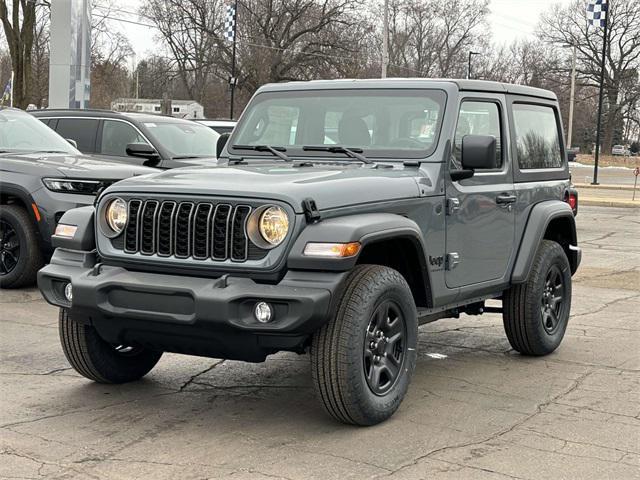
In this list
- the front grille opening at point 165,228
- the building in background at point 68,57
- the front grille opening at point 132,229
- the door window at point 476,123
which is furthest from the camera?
the building in background at point 68,57

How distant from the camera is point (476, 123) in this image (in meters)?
6.25

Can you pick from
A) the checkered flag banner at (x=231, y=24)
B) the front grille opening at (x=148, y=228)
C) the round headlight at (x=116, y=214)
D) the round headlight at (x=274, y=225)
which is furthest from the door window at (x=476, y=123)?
the checkered flag banner at (x=231, y=24)

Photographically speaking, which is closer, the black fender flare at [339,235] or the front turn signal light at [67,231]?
the black fender flare at [339,235]

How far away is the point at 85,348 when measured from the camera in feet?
17.9

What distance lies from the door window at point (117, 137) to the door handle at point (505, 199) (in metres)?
6.59

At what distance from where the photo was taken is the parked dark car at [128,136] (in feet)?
38.6

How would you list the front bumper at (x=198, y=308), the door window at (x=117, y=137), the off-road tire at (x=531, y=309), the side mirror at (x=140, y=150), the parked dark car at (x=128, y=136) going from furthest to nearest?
the door window at (x=117, y=137)
the parked dark car at (x=128, y=136)
the side mirror at (x=140, y=150)
the off-road tire at (x=531, y=309)
the front bumper at (x=198, y=308)

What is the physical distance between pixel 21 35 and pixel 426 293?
3405 cm

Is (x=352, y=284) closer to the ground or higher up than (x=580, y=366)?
higher up

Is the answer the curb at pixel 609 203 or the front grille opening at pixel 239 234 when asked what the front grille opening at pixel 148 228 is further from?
the curb at pixel 609 203

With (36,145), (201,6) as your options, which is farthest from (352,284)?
(201,6)

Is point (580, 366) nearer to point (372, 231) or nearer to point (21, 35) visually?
point (372, 231)

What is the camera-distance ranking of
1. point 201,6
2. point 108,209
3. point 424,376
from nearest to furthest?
point 108,209 < point 424,376 < point 201,6

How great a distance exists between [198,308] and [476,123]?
8.55 ft
